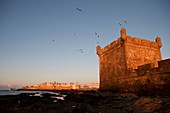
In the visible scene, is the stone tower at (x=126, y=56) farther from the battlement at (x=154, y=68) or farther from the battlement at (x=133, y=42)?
the battlement at (x=154, y=68)

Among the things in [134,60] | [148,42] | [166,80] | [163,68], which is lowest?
[166,80]

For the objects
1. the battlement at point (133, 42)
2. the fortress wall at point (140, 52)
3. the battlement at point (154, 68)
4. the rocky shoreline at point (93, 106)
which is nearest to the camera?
the rocky shoreline at point (93, 106)

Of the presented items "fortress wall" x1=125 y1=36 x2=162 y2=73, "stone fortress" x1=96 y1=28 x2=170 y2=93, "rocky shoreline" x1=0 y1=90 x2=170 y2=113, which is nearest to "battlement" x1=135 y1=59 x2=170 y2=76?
"stone fortress" x1=96 y1=28 x2=170 y2=93

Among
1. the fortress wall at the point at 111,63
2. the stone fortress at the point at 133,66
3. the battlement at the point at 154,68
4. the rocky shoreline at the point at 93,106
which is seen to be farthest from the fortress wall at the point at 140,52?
the rocky shoreline at the point at 93,106

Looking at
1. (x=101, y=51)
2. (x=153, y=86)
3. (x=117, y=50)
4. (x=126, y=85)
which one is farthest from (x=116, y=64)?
(x=153, y=86)

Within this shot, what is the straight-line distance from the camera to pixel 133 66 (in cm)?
1453

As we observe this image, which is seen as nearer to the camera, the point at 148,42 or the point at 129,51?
the point at 129,51

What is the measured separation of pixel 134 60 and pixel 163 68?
567 centimetres

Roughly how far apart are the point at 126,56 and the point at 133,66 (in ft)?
4.69

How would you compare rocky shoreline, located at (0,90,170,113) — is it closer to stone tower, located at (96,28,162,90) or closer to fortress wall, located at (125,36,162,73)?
stone tower, located at (96,28,162,90)

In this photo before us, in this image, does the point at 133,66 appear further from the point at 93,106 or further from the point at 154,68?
the point at 93,106

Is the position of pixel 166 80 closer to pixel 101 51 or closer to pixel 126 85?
pixel 126 85

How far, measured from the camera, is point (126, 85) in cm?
1330

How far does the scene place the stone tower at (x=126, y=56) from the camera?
Result: 14.6 metres
